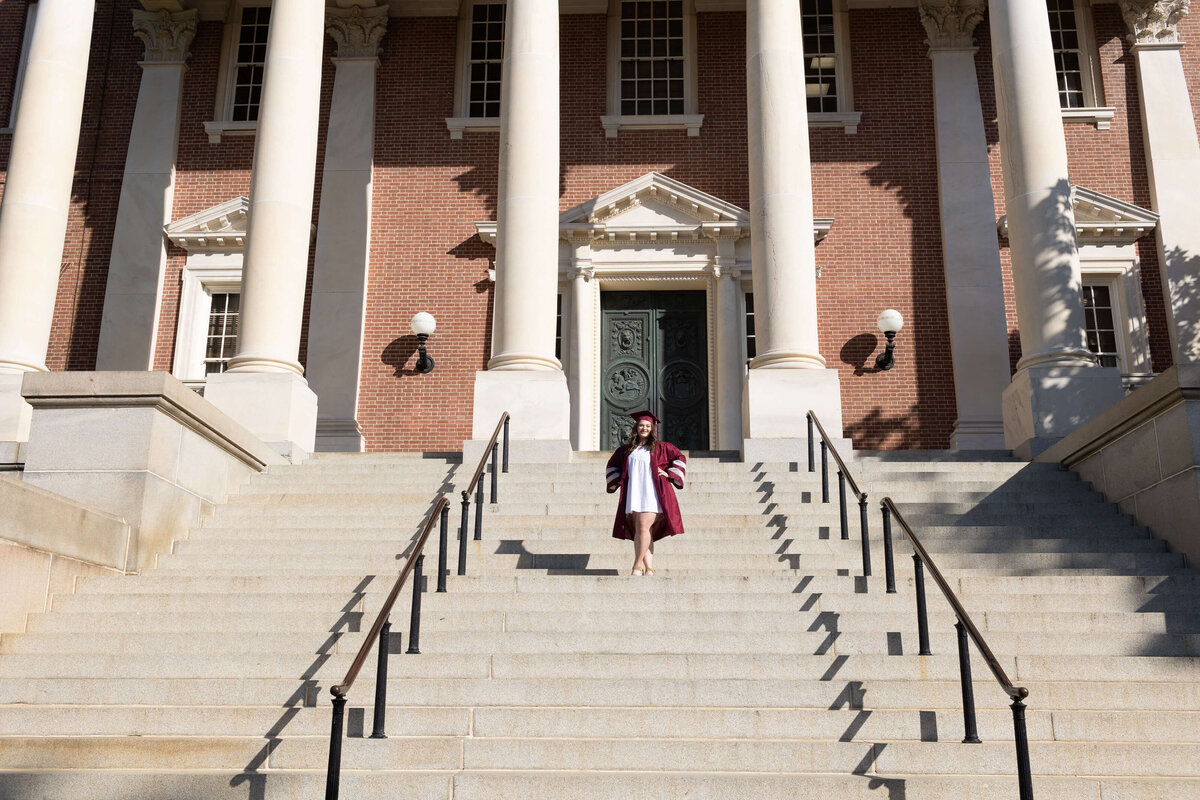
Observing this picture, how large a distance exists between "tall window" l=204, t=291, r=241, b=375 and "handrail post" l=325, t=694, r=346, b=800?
561 inches

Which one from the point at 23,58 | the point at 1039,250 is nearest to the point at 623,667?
the point at 1039,250

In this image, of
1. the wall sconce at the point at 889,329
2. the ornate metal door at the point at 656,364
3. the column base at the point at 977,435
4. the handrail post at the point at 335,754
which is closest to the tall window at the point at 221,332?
the ornate metal door at the point at 656,364

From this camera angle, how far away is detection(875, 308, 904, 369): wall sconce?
17844 mm

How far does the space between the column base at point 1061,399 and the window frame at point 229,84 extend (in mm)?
13317

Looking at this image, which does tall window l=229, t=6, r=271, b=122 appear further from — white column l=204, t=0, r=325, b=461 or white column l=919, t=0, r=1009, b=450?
white column l=919, t=0, r=1009, b=450

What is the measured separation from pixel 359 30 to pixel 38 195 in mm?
6878

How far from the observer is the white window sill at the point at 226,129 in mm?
19922

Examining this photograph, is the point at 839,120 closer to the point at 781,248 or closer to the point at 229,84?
the point at 781,248

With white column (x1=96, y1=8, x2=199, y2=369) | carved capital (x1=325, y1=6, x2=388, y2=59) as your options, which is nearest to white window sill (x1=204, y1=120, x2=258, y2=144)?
white column (x1=96, y1=8, x2=199, y2=369)

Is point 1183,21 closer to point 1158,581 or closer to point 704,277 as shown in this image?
point 704,277

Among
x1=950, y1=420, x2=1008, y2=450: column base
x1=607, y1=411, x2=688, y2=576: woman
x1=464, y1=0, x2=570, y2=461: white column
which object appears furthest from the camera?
x1=950, y1=420, x2=1008, y2=450: column base

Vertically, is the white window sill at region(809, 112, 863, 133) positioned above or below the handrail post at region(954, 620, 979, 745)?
above

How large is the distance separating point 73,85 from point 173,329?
171 inches

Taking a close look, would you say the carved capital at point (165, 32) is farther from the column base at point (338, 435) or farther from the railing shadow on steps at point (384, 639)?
the railing shadow on steps at point (384, 639)
